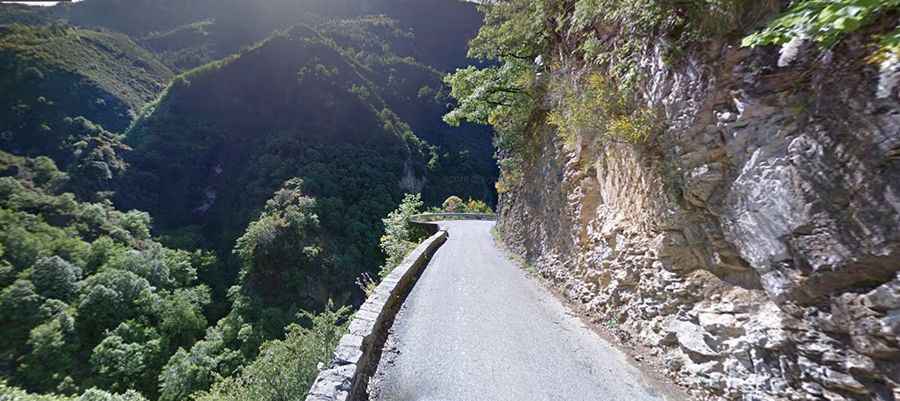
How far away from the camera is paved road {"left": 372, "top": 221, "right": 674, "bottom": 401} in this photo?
10.6 ft

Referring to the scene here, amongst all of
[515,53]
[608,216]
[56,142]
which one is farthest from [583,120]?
[56,142]

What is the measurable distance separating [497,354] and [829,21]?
405cm

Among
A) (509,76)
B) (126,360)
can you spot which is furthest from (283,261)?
(509,76)

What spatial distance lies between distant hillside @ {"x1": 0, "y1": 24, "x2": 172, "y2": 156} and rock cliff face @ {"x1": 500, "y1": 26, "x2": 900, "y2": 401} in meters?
71.8

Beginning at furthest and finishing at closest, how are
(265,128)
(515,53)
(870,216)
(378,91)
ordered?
(378,91), (265,128), (515,53), (870,216)

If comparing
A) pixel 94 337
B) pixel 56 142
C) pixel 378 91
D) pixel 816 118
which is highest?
pixel 378 91

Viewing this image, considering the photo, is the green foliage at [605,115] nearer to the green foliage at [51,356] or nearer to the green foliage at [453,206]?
the green foliage at [453,206]

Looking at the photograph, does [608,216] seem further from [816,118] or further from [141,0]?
[141,0]

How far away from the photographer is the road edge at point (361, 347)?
2990 mm

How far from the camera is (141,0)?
92.8 m

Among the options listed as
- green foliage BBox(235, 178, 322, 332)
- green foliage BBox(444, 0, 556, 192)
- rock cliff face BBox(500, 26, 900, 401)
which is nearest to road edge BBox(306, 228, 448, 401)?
rock cliff face BBox(500, 26, 900, 401)

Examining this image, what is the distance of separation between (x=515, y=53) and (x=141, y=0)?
140172 mm

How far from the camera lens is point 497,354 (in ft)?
12.8

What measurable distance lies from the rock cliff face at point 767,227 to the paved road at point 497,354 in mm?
682
